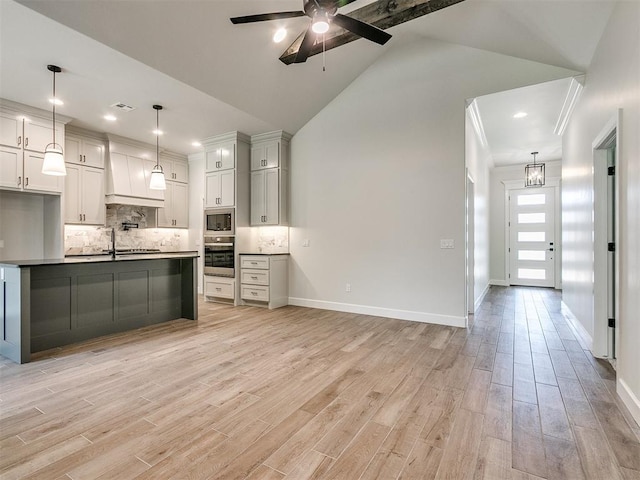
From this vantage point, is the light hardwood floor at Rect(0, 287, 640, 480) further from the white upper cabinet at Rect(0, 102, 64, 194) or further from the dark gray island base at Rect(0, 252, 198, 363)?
the white upper cabinet at Rect(0, 102, 64, 194)

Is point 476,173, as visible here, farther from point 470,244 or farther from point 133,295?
point 133,295

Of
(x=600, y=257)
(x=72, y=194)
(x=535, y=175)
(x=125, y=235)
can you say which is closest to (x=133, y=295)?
(x=72, y=194)

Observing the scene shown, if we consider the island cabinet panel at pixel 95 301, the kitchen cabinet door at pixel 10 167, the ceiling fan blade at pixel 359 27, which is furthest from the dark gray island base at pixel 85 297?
the ceiling fan blade at pixel 359 27

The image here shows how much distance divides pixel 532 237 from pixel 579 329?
15.7 feet

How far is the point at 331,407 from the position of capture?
7.48ft

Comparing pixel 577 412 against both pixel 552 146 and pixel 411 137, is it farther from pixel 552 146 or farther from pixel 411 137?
pixel 552 146

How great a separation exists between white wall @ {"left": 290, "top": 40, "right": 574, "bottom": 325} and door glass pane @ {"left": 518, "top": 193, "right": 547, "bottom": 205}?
196 inches

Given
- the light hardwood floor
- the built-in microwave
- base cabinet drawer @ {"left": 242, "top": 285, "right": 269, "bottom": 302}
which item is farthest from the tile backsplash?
the light hardwood floor

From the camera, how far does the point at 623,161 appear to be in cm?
243

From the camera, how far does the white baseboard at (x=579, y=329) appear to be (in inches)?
137

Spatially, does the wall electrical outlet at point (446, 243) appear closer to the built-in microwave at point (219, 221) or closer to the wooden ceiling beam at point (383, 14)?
the wooden ceiling beam at point (383, 14)

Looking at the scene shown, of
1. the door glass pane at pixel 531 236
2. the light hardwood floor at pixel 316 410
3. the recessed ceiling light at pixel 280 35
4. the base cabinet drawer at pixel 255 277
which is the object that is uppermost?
the recessed ceiling light at pixel 280 35

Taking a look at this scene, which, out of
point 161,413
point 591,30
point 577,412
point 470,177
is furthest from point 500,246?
point 161,413

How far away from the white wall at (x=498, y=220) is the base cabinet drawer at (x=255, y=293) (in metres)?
6.26
